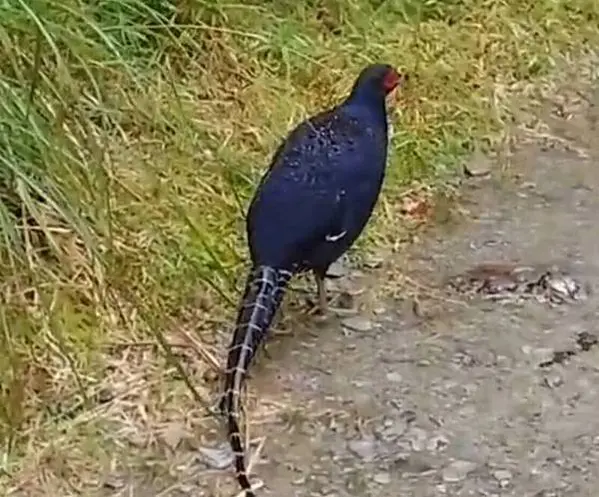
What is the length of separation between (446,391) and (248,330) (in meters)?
0.44

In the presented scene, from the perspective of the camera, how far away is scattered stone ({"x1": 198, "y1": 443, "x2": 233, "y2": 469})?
3156 mm

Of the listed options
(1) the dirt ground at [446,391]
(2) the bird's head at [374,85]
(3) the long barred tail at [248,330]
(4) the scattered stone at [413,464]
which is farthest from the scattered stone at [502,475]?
(2) the bird's head at [374,85]

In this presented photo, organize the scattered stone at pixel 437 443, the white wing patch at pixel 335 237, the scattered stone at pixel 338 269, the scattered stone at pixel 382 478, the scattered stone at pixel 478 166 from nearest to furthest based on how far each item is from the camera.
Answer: the scattered stone at pixel 382 478 → the scattered stone at pixel 437 443 → the white wing patch at pixel 335 237 → the scattered stone at pixel 338 269 → the scattered stone at pixel 478 166

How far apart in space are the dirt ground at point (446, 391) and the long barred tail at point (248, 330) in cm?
7

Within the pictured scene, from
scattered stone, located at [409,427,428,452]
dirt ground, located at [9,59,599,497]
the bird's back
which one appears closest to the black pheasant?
the bird's back

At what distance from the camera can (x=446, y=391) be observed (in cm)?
343

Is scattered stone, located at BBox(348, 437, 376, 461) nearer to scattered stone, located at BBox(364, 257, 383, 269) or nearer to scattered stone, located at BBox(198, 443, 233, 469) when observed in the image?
scattered stone, located at BBox(198, 443, 233, 469)

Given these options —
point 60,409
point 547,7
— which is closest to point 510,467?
point 60,409

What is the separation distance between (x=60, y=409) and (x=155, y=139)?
0.97 metres

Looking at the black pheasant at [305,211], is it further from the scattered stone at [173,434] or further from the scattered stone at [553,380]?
the scattered stone at [553,380]

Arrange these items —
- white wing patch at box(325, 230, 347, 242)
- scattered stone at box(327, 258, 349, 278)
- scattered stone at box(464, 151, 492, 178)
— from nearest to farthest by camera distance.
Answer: white wing patch at box(325, 230, 347, 242) → scattered stone at box(327, 258, 349, 278) → scattered stone at box(464, 151, 492, 178)

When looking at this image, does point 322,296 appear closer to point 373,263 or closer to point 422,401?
point 373,263

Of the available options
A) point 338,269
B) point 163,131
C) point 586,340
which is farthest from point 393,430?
point 163,131

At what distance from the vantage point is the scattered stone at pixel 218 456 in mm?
3156
